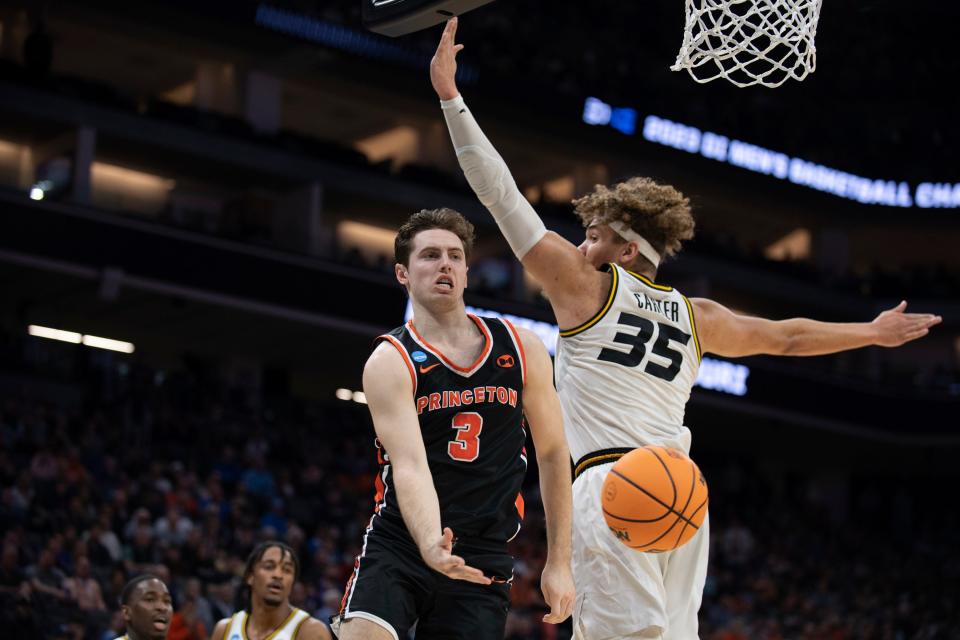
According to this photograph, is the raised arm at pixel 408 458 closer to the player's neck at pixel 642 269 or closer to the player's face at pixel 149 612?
the player's neck at pixel 642 269

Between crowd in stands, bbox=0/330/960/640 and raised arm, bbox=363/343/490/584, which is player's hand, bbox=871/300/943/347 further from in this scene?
crowd in stands, bbox=0/330/960/640

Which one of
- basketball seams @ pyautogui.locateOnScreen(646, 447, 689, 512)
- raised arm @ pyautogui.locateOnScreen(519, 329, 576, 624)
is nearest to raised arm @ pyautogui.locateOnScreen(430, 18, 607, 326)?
raised arm @ pyautogui.locateOnScreen(519, 329, 576, 624)

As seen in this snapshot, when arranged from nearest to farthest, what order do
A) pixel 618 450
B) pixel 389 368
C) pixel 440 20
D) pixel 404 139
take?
1. pixel 389 368
2. pixel 618 450
3. pixel 440 20
4. pixel 404 139

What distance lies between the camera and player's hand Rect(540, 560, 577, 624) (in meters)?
4.95

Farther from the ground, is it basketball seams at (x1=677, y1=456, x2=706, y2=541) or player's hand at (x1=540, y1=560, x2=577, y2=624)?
basketball seams at (x1=677, y1=456, x2=706, y2=541)

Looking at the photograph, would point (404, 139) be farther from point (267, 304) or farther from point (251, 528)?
point (251, 528)

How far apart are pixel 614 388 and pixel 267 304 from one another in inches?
791

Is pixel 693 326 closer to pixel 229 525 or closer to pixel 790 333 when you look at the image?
pixel 790 333

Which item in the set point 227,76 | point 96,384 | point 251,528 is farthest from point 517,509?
point 227,76

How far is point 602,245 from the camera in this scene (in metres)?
6.06

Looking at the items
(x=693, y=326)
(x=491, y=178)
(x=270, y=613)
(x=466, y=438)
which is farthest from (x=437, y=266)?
(x=270, y=613)

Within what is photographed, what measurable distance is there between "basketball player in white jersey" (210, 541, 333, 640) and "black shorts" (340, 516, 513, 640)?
3149 mm

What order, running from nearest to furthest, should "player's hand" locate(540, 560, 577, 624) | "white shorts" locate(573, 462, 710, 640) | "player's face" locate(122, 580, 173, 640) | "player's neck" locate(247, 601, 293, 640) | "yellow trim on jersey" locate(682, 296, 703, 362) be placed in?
"player's hand" locate(540, 560, 577, 624) < "white shorts" locate(573, 462, 710, 640) < "yellow trim on jersey" locate(682, 296, 703, 362) < "player's face" locate(122, 580, 173, 640) < "player's neck" locate(247, 601, 293, 640)

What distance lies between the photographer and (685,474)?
5.25 meters
